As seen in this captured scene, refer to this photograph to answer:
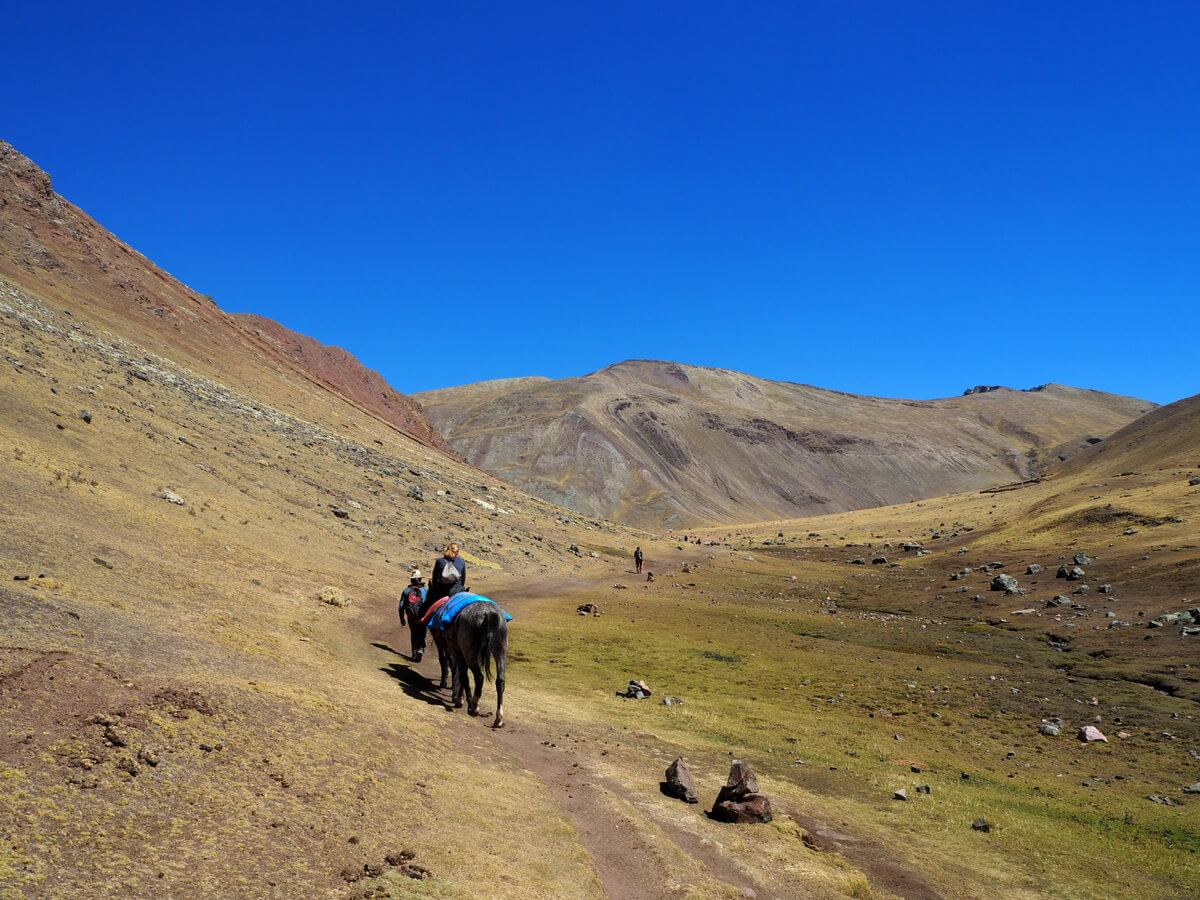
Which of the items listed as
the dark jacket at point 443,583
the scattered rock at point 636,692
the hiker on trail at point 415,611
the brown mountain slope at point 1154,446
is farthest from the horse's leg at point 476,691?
the brown mountain slope at point 1154,446

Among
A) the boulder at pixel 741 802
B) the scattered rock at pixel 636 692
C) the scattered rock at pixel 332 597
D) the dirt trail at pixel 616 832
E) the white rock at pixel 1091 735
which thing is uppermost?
the white rock at pixel 1091 735

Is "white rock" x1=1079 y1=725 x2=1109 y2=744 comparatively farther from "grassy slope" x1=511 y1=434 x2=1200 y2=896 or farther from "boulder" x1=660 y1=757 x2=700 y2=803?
"boulder" x1=660 y1=757 x2=700 y2=803

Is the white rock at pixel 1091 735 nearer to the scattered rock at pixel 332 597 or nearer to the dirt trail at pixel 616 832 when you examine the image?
the dirt trail at pixel 616 832

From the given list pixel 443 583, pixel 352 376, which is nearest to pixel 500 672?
pixel 443 583

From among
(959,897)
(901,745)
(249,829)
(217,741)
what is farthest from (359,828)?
(901,745)

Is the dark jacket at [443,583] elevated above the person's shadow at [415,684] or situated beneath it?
elevated above

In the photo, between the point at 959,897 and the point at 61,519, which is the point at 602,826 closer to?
the point at 959,897

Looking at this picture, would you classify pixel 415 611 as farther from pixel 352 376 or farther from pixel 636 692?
pixel 352 376

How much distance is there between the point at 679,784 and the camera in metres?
13.8

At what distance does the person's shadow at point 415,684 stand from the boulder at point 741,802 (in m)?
6.95

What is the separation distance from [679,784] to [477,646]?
5.51 metres

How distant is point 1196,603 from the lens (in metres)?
35.6

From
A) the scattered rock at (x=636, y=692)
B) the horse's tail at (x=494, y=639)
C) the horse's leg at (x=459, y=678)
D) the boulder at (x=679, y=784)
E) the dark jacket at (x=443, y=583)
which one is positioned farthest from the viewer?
the scattered rock at (x=636, y=692)

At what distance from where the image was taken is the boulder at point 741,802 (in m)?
12.8
